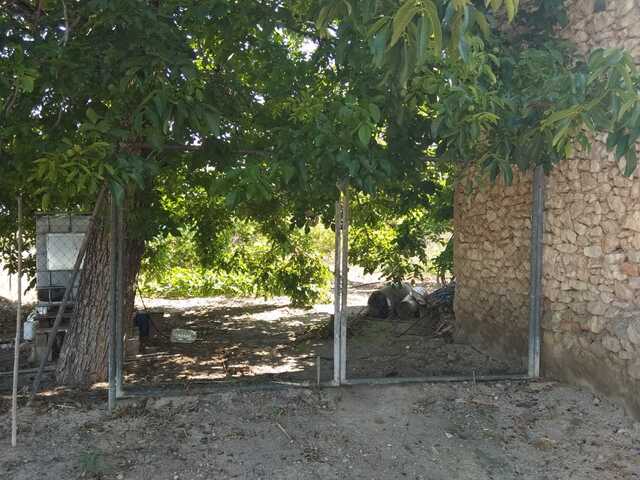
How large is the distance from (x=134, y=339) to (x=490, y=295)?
12.8 feet

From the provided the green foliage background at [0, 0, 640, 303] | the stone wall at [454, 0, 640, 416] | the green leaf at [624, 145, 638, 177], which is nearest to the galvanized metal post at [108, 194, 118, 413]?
the green foliage background at [0, 0, 640, 303]

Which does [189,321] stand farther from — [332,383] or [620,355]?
[620,355]

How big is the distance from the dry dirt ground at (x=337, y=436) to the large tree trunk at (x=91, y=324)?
1.26ft

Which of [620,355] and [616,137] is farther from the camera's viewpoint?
[620,355]

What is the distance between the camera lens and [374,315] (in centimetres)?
939

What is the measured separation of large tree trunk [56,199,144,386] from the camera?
503 centimetres

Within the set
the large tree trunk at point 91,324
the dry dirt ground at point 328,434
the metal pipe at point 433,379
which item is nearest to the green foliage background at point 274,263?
the large tree trunk at point 91,324

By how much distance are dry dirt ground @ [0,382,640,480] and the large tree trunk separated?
0.38 metres

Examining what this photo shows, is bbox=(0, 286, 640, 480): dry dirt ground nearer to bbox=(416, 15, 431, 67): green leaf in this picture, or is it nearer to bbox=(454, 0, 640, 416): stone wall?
bbox=(454, 0, 640, 416): stone wall

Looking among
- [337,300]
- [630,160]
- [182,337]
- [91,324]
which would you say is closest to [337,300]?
[337,300]

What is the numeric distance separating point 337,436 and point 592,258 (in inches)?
93.9

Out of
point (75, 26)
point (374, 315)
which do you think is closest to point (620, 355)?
point (75, 26)

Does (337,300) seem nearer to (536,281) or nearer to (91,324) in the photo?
(536,281)

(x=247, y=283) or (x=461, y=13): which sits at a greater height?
(x=461, y=13)
